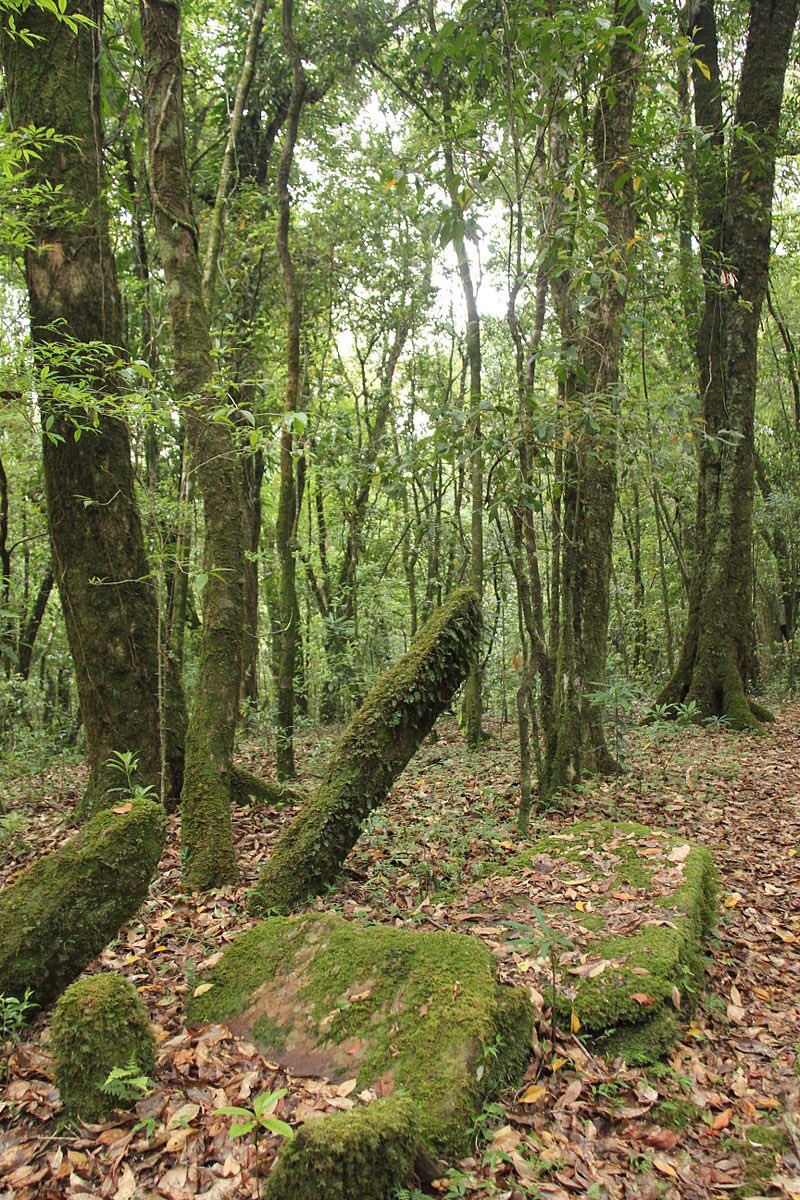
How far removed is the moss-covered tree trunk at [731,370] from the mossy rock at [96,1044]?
952 centimetres

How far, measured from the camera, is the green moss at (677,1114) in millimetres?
3105

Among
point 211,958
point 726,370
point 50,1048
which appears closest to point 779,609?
point 726,370

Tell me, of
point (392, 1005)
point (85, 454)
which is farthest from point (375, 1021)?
point (85, 454)

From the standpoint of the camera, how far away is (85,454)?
6422 mm

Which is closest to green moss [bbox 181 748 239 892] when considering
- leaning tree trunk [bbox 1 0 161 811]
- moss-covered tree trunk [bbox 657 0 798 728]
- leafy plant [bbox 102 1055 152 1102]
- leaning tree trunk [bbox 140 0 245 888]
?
leaning tree trunk [bbox 140 0 245 888]

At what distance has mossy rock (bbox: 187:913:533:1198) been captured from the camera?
2.57 m

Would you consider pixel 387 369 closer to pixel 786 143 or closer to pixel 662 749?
→ pixel 786 143

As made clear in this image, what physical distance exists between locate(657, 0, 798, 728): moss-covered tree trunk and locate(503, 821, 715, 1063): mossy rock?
6161mm

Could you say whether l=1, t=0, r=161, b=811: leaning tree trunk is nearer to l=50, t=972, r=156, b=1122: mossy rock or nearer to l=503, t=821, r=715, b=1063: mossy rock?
l=50, t=972, r=156, b=1122: mossy rock

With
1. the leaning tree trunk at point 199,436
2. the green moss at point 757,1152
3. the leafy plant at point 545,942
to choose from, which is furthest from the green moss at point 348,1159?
the leaning tree trunk at point 199,436

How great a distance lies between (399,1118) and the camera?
2.64 m

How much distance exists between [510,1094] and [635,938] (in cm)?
128

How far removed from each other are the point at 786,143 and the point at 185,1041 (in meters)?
14.0

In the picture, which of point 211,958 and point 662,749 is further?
point 662,749
